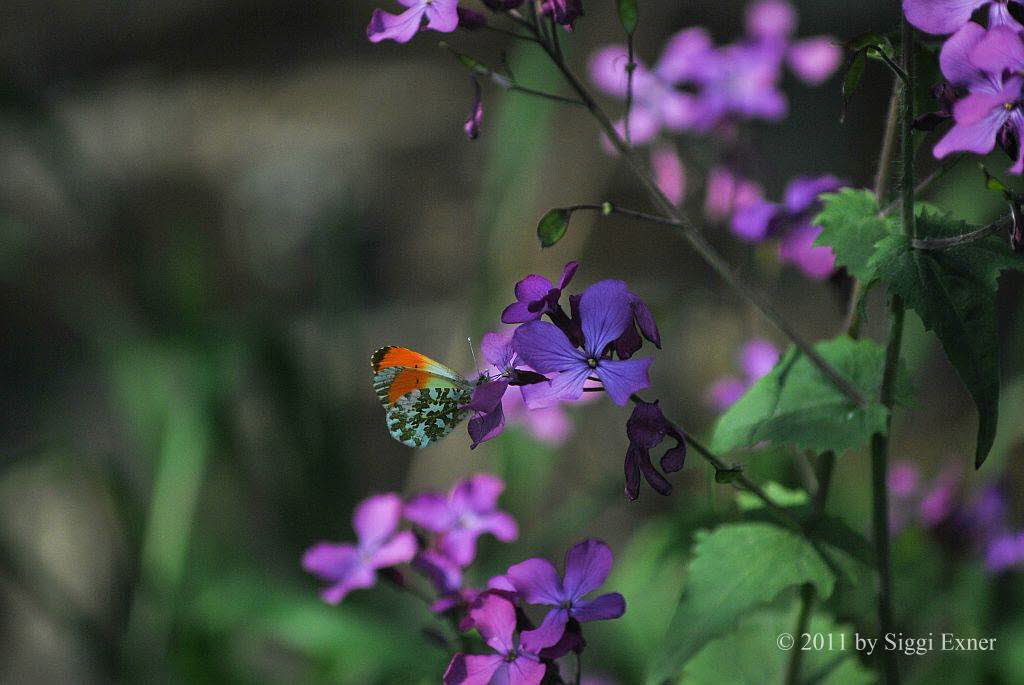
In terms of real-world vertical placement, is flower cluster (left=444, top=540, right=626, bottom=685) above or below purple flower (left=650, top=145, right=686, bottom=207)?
below

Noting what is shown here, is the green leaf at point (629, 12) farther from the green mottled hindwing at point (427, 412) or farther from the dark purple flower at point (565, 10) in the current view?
the green mottled hindwing at point (427, 412)

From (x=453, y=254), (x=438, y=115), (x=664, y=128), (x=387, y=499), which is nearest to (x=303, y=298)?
(x=453, y=254)

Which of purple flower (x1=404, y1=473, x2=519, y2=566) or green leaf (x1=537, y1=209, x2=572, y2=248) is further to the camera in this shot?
purple flower (x1=404, y1=473, x2=519, y2=566)

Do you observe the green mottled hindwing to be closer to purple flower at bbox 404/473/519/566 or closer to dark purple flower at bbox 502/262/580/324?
dark purple flower at bbox 502/262/580/324

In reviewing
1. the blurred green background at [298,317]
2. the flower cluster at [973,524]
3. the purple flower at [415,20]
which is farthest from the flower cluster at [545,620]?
the flower cluster at [973,524]

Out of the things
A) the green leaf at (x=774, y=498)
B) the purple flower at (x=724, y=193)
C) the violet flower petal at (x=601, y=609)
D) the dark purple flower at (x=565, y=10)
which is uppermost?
the purple flower at (x=724, y=193)

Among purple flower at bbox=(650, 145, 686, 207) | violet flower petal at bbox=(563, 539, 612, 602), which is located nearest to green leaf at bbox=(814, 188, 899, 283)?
violet flower petal at bbox=(563, 539, 612, 602)

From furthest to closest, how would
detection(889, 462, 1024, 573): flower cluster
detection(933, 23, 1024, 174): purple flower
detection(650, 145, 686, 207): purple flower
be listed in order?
detection(650, 145, 686, 207): purple flower, detection(889, 462, 1024, 573): flower cluster, detection(933, 23, 1024, 174): purple flower
